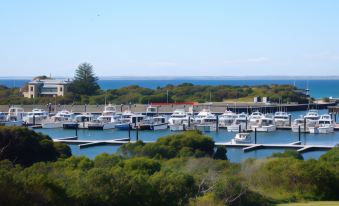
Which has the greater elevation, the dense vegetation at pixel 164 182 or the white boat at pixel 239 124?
the dense vegetation at pixel 164 182

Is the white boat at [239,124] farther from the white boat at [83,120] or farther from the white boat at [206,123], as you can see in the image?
the white boat at [83,120]

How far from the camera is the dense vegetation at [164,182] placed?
19.6 m

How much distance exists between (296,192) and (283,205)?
2.70 m

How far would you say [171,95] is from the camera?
357 ft

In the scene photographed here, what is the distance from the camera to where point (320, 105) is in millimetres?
102625

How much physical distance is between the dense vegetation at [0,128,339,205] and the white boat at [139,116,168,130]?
123 ft

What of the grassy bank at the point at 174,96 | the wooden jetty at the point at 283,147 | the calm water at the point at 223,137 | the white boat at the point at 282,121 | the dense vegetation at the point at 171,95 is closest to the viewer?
the wooden jetty at the point at 283,147

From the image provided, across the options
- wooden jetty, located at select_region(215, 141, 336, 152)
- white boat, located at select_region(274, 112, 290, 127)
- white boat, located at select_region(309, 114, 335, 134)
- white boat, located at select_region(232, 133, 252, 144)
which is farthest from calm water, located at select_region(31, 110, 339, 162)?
white boat, located at select_region(232, 133, 252, 144)

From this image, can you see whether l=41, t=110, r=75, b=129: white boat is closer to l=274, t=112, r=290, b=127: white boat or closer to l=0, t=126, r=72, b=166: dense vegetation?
l=274, t=112, r=290, b=127: white boat

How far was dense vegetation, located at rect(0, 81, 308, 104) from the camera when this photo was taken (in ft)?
327

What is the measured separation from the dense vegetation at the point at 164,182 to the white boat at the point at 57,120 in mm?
41044

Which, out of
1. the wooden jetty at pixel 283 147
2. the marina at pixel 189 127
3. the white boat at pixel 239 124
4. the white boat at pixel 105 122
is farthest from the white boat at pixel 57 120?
the wooden jetty at pixel 283 147

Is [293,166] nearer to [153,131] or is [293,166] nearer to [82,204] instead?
[82,204]

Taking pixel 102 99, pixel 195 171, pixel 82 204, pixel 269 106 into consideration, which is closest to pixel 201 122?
pixel 269 106
